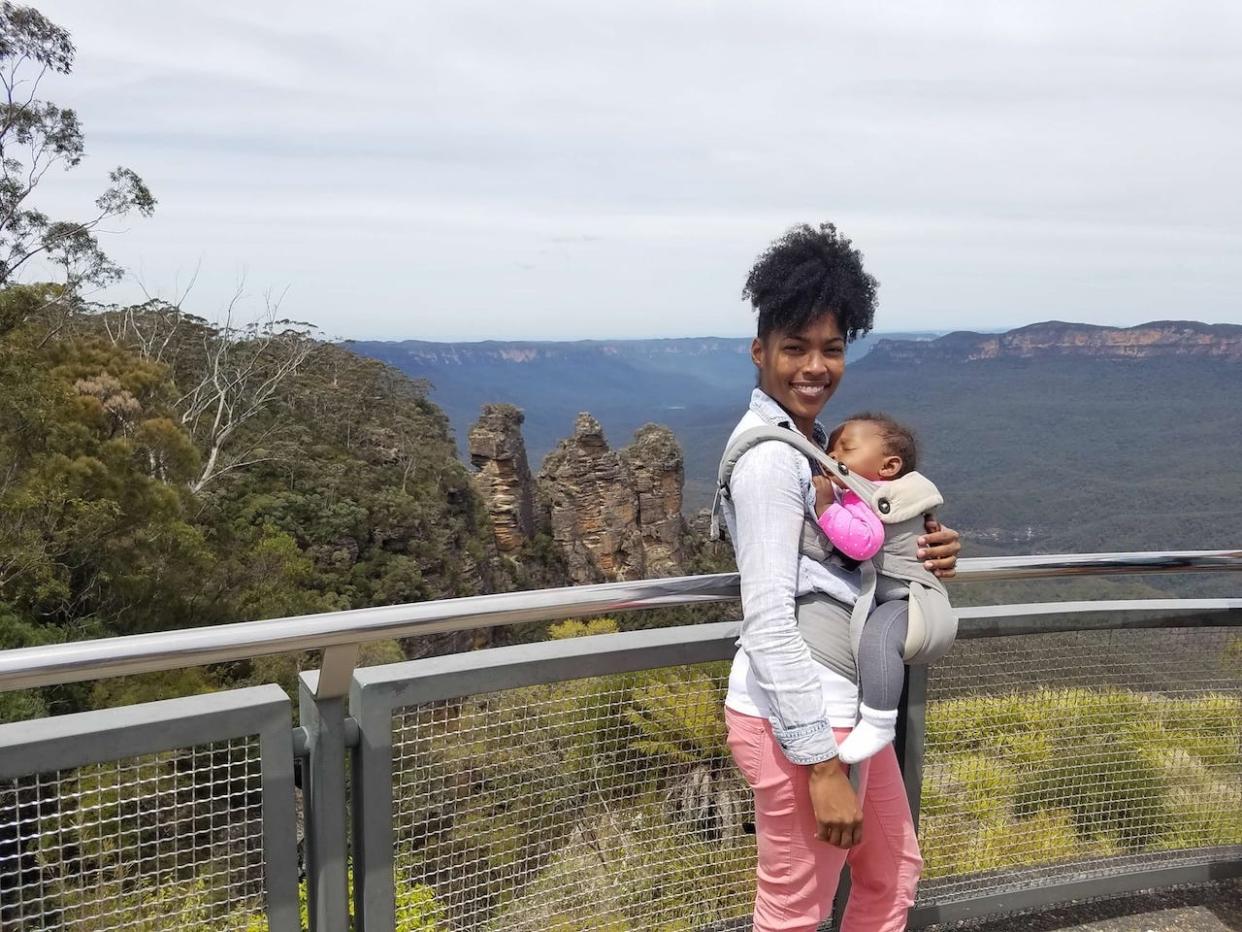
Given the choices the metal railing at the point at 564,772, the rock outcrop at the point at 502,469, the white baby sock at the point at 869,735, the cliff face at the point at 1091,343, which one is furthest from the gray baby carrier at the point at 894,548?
the cliff face at the point at 1091,343

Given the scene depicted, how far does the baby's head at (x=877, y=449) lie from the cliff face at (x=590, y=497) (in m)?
33.4

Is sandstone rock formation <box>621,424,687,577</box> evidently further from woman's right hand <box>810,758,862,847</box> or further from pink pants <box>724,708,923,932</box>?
woman's right hand <box>810,758,862,847</box>

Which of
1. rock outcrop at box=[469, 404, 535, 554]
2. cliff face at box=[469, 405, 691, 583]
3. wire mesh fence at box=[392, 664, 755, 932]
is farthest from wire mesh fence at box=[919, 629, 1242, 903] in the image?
rock outcrop at box=[469, 404, 535, 554]

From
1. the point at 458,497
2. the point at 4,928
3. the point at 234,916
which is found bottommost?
the point at 458,497

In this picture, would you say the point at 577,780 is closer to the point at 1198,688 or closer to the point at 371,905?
the point at 371,905

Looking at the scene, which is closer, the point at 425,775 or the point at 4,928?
the point at 4,928

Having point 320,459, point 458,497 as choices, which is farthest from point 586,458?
point 320,459

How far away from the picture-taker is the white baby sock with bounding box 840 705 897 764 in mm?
1754

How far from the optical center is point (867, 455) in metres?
1.98

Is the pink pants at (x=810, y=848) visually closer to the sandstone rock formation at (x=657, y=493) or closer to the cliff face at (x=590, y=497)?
the cliff face at (x=590, y=497)

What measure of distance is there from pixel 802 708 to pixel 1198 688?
1.78m

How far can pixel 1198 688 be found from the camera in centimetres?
274

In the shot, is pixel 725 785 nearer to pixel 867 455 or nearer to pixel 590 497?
pixel 867 455

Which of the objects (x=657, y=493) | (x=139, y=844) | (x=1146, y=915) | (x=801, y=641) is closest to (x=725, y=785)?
(x=801, y=641)
